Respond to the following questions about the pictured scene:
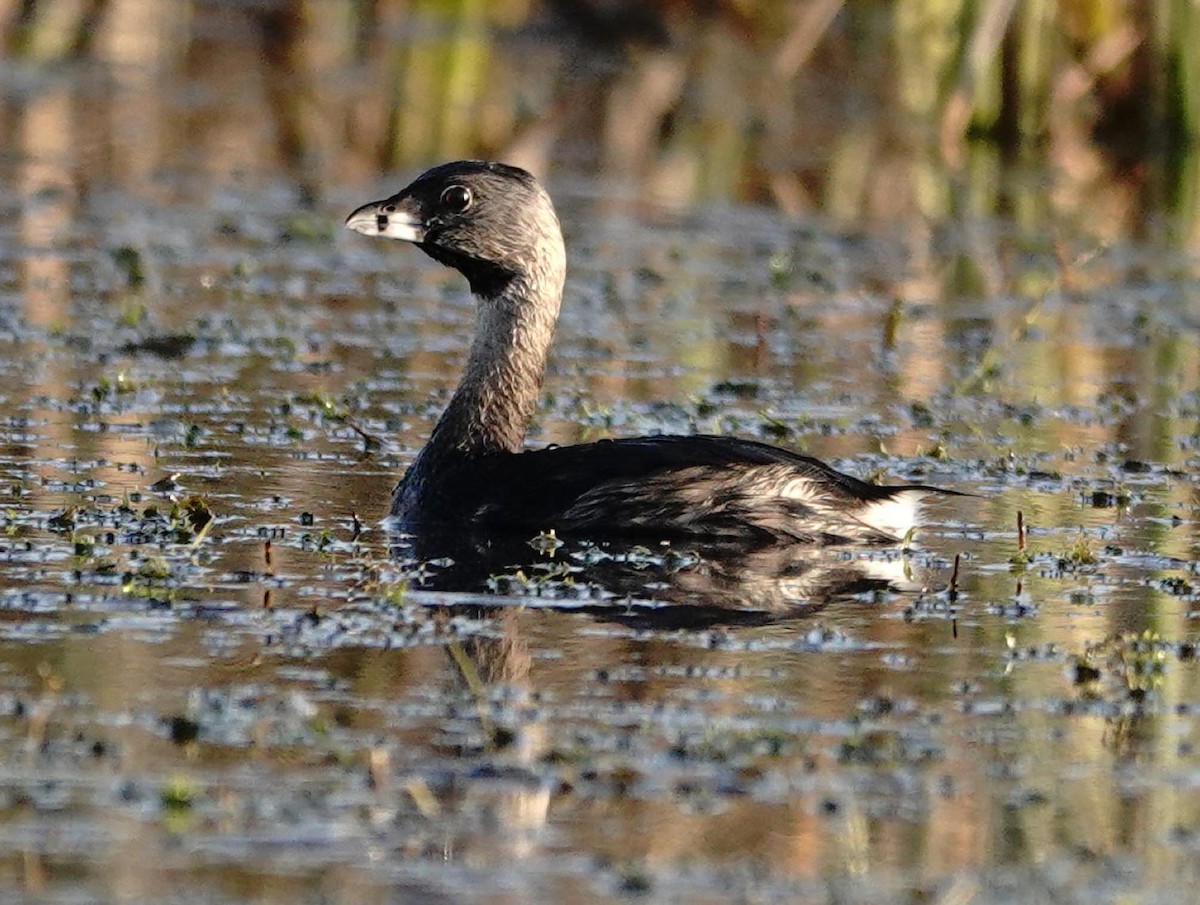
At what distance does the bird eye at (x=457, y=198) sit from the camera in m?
10.8

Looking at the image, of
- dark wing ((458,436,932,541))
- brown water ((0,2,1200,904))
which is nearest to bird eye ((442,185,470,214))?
brown water ((0,2,1200,904))

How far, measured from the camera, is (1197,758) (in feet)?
22.0

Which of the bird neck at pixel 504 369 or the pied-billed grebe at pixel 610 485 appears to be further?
the bird neck at pixel 504 369

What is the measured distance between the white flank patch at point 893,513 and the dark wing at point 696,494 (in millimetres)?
20

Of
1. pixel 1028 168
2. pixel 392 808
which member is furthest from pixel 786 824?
pixel 1028 168

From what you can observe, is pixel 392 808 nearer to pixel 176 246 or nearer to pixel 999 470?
pixel 999 470

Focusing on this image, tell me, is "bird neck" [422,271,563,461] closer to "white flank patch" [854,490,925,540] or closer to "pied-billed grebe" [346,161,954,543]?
"pied-billed grebe" [346,161,954,543]

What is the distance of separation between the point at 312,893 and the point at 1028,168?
18330 millimetres

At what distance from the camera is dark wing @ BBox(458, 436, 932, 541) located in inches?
375

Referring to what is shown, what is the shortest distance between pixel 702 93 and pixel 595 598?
64.6ft

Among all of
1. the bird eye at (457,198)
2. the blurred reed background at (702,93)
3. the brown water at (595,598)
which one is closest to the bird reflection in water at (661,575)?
the brown water at (595,598)

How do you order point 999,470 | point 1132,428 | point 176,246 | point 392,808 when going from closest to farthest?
point 392,808, point 999,470, point 1132,428, point 176,246

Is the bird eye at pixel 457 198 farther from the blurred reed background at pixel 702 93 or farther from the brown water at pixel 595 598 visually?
the blurred reed background at pixel 702 93

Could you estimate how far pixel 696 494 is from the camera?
958 centimetres
